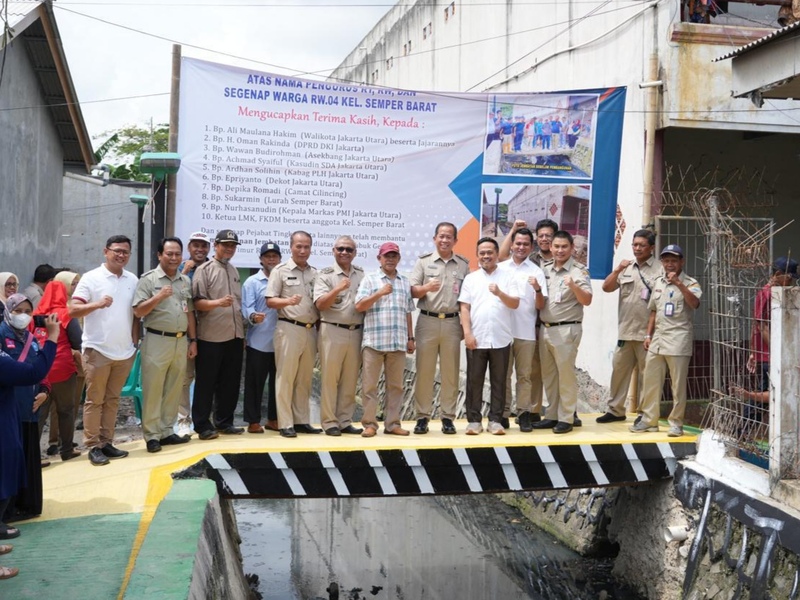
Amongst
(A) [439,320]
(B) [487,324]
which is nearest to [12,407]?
(A) [439,320]

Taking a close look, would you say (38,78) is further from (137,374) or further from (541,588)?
(541,588)

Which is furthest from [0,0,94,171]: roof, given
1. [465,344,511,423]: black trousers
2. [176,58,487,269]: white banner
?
[465,344,511,423]: black trousers

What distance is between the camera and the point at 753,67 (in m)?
6.02

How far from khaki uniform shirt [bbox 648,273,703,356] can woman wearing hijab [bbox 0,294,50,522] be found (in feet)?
15.3

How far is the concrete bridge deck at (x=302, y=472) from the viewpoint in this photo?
468cm

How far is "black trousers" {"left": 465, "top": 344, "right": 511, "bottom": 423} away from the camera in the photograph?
701 centimetres

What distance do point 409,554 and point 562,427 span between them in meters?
2.16

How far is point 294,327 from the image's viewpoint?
266 inches

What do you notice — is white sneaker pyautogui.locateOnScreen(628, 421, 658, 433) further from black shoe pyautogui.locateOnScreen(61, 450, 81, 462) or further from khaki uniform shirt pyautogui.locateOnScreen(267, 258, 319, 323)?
black shoe pyautogui.locateOnScreen(61, 450, 81, 462)

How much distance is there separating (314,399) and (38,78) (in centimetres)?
770

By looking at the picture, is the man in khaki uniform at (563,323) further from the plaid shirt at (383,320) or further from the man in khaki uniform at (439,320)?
the plaid shirt at (383,320)

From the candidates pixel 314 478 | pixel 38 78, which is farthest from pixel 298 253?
pixel 38 78

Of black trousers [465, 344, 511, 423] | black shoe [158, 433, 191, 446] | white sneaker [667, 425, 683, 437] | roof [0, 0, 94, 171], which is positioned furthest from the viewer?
roof [0, 0, 94, 171]

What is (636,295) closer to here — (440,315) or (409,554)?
(440,315)
